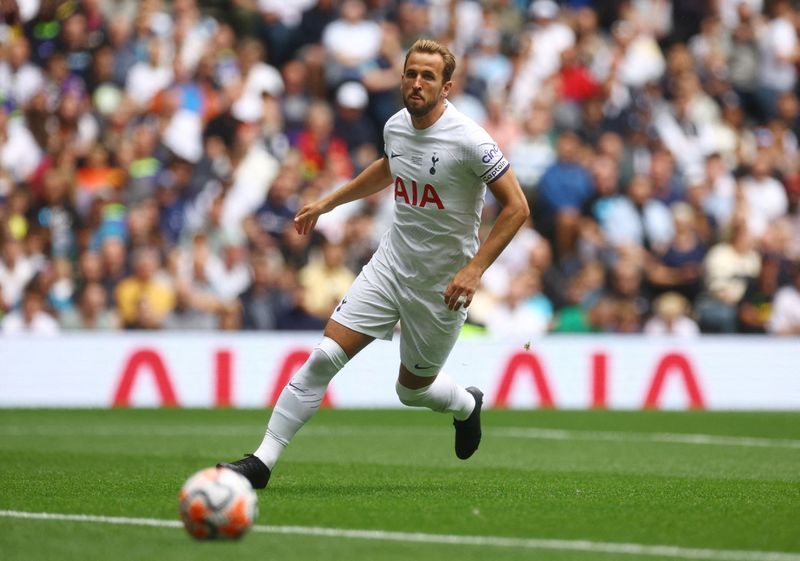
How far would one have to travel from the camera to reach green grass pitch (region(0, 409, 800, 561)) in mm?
6562

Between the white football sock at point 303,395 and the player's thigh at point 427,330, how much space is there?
1.64 ft

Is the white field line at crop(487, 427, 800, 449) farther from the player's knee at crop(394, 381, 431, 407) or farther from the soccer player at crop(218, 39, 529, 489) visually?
the soccer player at crop(218, 39, 529, 489)

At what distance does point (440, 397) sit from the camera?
954 centimetres

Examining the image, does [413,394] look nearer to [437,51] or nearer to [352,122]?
[437,51]

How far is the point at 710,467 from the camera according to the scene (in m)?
10.8

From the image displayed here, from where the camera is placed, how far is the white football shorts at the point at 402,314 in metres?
8.87

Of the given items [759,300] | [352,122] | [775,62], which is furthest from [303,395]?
[775,62]

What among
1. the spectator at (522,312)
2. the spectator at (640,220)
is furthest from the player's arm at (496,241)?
the spectator at (640,220)

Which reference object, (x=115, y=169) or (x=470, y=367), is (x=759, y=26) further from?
→ (x=115, y=169)

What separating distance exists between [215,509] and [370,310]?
2475mm

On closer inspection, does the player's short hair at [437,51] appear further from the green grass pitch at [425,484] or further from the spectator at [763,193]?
the spectator at [763,193]

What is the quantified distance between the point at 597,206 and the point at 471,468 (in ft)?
30.0

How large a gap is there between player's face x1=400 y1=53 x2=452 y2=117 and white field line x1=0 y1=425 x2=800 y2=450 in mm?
5490

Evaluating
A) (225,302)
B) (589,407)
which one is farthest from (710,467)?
(225,302)
